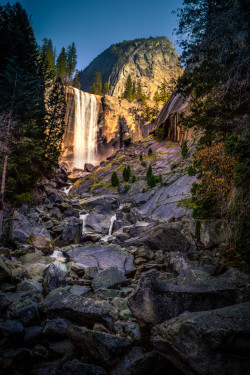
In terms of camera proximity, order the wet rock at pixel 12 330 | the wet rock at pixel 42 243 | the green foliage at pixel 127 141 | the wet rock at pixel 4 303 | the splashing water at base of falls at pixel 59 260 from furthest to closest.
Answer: the green foliage at pixel 127 141 < the wet rock at pixel 42 243 < the splashing water at base of falls at pixel 59 260 < the wet rock at pixel 4 303 < the wet rock at pixel 12 330

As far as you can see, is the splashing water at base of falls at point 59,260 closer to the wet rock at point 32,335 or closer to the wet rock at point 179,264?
the wet rock at point 179,264

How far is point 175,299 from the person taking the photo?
444 cm

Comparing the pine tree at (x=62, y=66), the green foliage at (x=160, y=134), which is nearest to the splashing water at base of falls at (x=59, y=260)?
the green foliage at (x=160, y=134)

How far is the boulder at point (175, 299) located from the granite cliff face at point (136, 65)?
10468cm

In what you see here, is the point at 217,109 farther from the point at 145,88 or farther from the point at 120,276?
the point at 145,88

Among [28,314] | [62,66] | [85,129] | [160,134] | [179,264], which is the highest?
[62,66]

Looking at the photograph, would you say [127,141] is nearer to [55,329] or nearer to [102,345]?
[55,329]

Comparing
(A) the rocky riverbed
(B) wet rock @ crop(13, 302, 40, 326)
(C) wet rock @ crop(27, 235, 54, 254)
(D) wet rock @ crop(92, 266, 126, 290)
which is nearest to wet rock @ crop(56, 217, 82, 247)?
(C) wet rock @ crop(27, 235, 54, 254)

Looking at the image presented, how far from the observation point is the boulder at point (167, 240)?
11.3 metres

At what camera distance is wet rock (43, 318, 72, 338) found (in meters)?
4.49

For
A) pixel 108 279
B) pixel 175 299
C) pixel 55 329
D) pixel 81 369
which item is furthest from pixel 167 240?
pixel 81 369

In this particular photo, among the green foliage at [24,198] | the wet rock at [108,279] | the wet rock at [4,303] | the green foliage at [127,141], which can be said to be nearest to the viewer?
the wet rock at [4,303]

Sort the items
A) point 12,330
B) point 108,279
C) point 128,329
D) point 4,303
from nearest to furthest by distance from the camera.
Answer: point 12,330 < point 128,329 < point 4,303 < point 108,279

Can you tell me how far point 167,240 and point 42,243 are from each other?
7.96 metres
